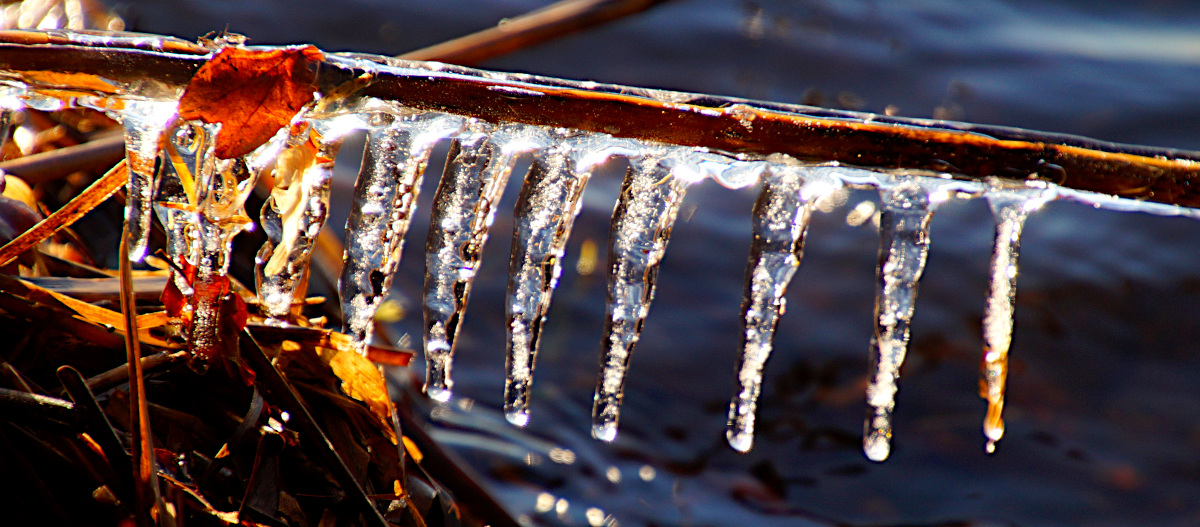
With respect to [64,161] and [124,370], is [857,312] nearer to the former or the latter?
[64,161]

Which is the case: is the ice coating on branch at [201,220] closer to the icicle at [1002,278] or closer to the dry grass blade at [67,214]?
the dry grass blade at [67,214]

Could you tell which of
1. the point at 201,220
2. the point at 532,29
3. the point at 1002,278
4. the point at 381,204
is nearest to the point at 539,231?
the point at 381,204

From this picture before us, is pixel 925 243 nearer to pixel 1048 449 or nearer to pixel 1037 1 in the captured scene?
pixel 1048 449

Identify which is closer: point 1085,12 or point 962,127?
point 962,127

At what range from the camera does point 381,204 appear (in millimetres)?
1271

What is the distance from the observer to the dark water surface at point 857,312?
2605mm

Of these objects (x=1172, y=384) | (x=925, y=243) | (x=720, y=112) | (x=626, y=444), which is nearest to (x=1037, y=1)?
(x=1172, y=384)

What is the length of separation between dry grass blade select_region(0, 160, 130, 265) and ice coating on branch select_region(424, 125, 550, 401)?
0.43 meters

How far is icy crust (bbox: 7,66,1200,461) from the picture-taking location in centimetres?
112

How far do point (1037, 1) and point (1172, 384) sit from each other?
8.41 feet

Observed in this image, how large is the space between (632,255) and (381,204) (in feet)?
1.30

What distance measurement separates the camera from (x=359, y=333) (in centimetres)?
134

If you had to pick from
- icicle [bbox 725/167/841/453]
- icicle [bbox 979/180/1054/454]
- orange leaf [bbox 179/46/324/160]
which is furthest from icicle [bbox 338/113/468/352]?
icicle [bbox 979/180/1054/454]

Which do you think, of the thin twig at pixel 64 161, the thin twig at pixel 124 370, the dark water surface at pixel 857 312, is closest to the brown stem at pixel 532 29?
the dark water surface at pixel 857 312
